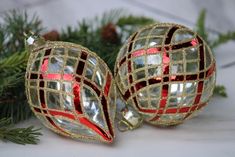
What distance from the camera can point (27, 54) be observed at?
2.28 feet

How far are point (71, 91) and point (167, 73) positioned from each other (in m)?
0.13

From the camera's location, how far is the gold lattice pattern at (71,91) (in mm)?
627

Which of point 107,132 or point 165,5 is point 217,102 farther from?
point 165,5

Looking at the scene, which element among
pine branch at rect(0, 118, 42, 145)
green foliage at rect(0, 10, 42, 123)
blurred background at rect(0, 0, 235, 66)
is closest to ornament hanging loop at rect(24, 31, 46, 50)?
green foliage at rect(0, 10, 42, 123)

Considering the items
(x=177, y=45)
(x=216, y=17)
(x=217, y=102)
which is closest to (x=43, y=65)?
(x=177, y=45)

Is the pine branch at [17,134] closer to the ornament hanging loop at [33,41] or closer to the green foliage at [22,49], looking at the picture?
the green foliage at [22,49]

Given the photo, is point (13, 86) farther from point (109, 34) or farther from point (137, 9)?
point (137, 9)

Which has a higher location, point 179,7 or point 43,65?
point 179,7

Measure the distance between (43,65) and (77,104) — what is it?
71 millimetres

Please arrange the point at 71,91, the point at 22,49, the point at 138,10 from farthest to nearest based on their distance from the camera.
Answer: the point at 138,10
the point at 22,49
the point at 71,91

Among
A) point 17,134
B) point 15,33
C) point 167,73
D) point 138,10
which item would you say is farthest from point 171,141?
point 138,10

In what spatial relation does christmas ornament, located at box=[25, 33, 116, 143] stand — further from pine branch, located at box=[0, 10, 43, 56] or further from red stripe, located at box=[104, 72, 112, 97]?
pine branch, located at box=[0, 10, 43, 56]

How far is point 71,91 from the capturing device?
2.05 feet

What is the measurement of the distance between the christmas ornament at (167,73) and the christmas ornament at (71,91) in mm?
39
